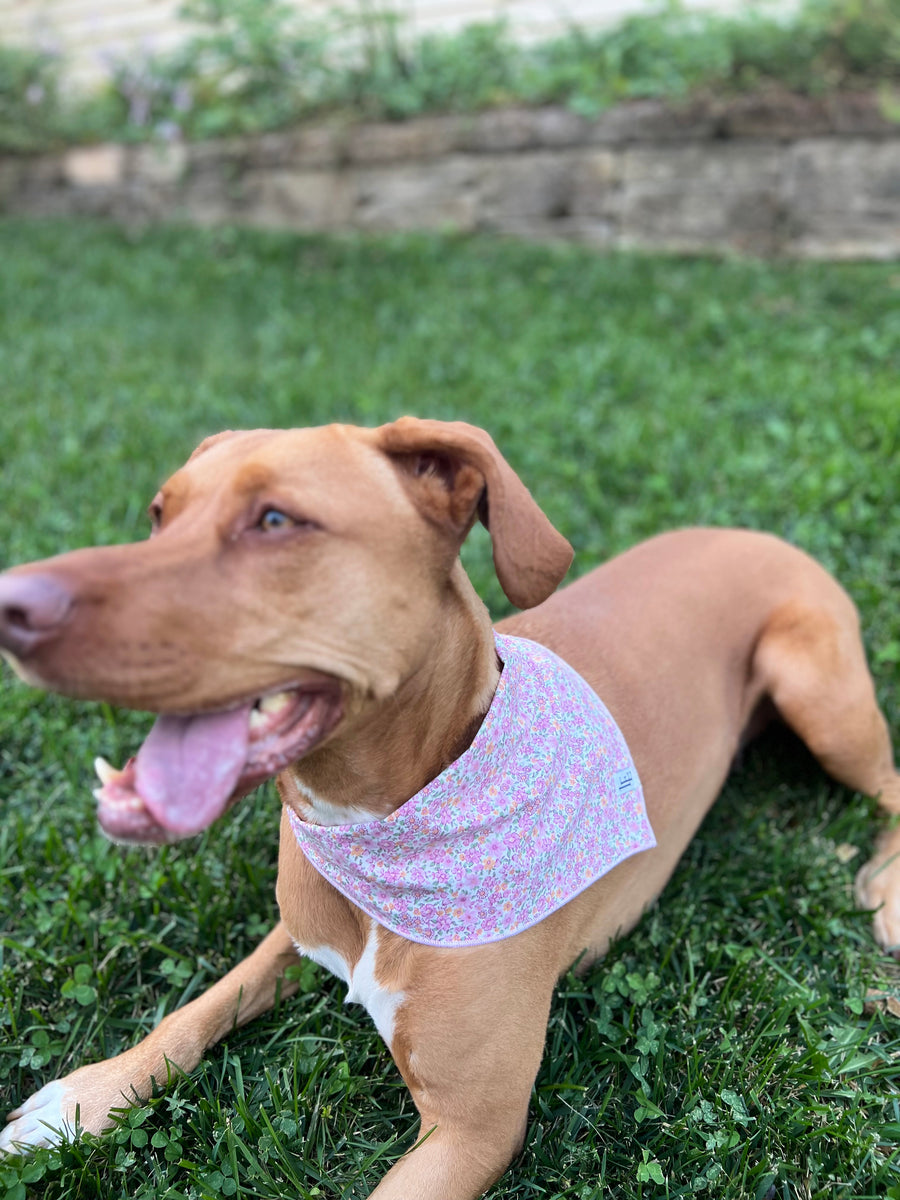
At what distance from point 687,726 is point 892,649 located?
51.3 inches

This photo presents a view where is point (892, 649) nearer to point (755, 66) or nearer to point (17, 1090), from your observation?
point (17, 1090)

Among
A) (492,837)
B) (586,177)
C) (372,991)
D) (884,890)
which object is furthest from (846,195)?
(372,991)

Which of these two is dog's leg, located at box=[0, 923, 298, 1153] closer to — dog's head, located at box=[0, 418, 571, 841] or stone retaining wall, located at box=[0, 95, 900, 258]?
dog's head, located at box=[0, 418, 571, 841]

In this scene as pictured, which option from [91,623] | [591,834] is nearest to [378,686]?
[91,623]

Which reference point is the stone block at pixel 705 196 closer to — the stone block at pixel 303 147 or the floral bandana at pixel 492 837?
the stone block at pixel 303 147

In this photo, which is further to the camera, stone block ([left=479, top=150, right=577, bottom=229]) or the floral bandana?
stone block ([left=479, top=150, right=577, bottom=229])

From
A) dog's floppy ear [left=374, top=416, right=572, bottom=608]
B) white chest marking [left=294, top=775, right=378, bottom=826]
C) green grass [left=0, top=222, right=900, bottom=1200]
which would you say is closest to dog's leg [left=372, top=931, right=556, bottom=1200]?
green grass [left=0, top=222, right=900, bottom=1200]

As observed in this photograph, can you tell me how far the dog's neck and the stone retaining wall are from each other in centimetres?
669

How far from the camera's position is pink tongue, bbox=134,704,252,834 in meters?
1.74

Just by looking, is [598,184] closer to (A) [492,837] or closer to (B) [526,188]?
(B) [526,188]

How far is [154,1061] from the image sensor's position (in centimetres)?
233

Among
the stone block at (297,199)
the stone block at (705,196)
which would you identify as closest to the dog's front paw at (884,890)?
the stone block at (705,196)

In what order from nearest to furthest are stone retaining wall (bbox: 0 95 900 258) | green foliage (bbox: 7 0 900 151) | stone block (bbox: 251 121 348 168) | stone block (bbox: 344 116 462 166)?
stone retaining wall (bbox: 0 95 900 258), green foliage (bbox: 7 0 900 151), stone block (bbox: 344 116 462 166), stone block (bbox: 251 121 348 168)

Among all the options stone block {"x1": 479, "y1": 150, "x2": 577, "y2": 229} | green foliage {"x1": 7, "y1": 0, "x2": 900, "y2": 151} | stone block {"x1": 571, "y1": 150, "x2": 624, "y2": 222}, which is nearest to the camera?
green foliage {"x1": 7, "y1": 0, "x2": 900, "y2": 151}
